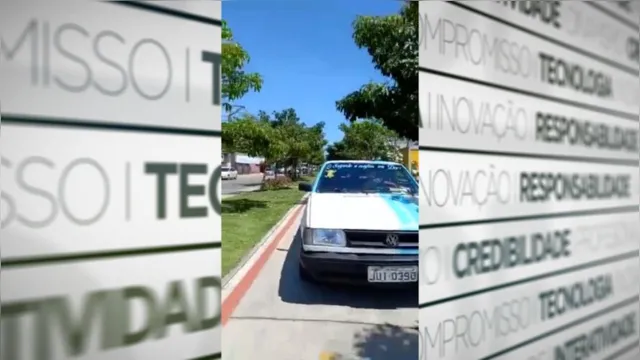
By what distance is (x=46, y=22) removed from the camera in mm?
708

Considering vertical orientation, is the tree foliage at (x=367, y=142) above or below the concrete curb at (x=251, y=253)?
above

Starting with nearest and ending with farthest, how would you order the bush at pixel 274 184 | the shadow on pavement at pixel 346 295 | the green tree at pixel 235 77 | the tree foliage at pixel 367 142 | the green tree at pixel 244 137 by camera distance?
the shadow on pavement at pixel 346 295, the green tree at pixel 235 77, the green tree at pixel 244 137, the bush at pixel 274 184, the tree foliage at pixel 367 142

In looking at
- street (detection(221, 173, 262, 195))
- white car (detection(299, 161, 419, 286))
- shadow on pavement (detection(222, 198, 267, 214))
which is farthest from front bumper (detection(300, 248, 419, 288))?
street (detection(221, 173, 262, 195))

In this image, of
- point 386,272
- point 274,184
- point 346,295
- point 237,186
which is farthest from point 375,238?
point 237,186

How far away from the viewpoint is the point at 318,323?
3467mm

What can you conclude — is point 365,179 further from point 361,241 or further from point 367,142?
point 367,142

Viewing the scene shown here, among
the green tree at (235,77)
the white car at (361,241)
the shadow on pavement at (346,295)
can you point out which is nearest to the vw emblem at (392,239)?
the white car at (361,241)

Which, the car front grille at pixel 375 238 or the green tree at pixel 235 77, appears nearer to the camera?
the car front grille at pixel 375 238

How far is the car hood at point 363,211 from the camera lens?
379 cm

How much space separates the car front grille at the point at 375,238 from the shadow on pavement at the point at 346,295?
1.83 feet

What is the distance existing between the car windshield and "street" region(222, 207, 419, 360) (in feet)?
3.39

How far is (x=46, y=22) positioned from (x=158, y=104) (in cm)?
21

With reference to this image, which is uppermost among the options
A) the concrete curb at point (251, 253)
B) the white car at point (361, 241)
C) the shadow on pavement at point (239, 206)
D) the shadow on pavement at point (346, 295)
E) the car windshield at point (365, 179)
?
the car windshield at point (365, 179)

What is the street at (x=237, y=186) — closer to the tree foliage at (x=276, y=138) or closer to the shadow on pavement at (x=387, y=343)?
the tree foliage at (x=276, y=138)
